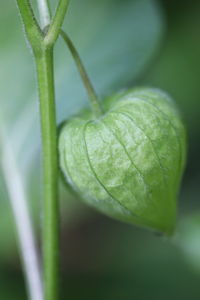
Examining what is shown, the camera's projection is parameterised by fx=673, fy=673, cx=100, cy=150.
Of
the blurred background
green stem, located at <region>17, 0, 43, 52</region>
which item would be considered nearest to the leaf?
the blurred background

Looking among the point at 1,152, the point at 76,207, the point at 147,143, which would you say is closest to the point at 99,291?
the point at 76,207

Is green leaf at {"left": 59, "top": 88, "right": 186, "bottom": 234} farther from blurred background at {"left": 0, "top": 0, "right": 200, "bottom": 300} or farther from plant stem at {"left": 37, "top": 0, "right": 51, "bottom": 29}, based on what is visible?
blurred background at {"left": 0, "top": 0, "right": 200, "bottom": 300}

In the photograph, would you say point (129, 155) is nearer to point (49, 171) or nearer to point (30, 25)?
point (49, 171)

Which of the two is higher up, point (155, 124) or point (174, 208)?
point (155, 124)

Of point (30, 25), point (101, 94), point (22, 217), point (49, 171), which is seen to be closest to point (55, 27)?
point (30, 25)

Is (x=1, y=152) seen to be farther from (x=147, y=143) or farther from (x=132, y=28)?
(x=147, y=143)

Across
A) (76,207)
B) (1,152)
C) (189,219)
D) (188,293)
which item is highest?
(1,152)
